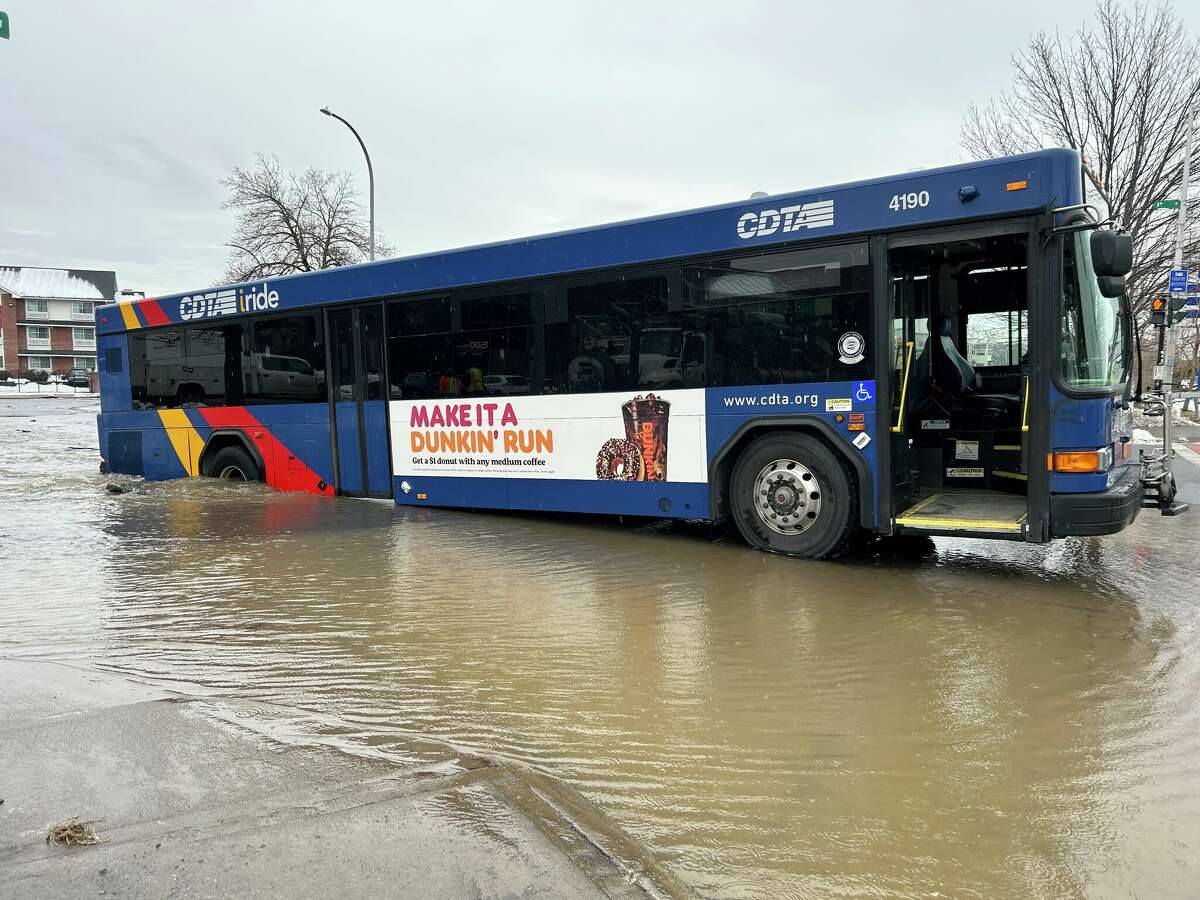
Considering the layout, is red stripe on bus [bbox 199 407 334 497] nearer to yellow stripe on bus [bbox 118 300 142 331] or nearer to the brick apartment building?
yellow stripe on bus [bbox 118 300 142 331]

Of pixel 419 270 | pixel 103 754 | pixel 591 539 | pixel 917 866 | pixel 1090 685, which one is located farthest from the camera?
pixel 419 270

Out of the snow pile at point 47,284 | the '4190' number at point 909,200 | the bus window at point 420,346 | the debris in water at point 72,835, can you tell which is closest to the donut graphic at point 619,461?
the bus window at point 420,346

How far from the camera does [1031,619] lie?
561cm

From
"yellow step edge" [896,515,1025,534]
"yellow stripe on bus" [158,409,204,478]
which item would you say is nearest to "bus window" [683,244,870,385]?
"yellow step edge" [896,515,1025,534]

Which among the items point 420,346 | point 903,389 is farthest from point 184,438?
point 903,389

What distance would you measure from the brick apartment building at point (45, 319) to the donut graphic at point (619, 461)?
299 ft

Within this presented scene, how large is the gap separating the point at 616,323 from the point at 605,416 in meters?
0.92

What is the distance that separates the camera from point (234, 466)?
12281 millimetres

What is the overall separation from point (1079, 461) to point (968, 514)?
976 mm

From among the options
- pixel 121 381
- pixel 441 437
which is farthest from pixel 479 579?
pixel 121 381

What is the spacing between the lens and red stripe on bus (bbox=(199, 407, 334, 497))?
446 inches

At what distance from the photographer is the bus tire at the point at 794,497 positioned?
23.6 feet

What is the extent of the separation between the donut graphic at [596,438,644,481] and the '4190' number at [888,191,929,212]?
3.17 metres

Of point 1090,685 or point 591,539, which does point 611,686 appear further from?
point 591,539
